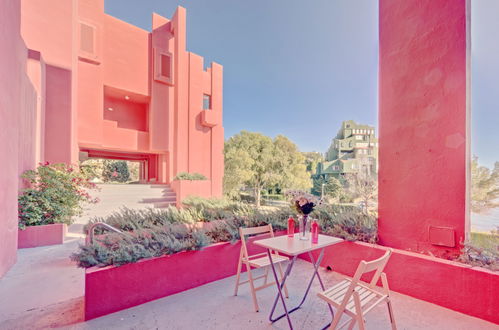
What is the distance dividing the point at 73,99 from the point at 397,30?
964cm

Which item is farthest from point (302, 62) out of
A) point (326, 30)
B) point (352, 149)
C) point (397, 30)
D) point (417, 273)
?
point (352, 149)

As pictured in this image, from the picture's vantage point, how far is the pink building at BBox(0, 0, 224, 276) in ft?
11.3

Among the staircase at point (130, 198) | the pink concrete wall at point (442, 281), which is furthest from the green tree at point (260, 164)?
the pink concrete wall at point (442, 281)

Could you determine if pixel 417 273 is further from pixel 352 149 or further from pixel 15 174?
pixel 352 149

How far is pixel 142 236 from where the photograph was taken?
110 inches

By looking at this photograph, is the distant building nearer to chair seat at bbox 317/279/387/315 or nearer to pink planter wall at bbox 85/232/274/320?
pink planter wall at bbox 85/232/274/320

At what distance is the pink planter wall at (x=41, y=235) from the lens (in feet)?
13.9

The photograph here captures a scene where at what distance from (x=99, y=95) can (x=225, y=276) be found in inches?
369

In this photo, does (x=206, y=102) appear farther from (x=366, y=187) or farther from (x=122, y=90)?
(x=366, y=187)

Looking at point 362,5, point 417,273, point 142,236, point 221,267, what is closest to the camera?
point 417,273

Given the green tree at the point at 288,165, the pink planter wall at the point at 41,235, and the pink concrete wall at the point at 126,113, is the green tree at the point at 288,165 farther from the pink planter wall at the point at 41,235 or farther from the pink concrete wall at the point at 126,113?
the pink planter wall at the point at 41,235

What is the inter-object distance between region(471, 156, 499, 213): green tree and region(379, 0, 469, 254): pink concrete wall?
290 centimetres

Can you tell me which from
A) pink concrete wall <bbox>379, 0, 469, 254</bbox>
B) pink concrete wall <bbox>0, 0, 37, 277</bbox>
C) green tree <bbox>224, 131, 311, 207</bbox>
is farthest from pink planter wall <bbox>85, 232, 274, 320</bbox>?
green tree <bbox>224, 131, 311, 207</bbox>

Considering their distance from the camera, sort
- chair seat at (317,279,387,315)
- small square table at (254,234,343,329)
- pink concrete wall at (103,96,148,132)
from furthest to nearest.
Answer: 1. pink concrete wall at (103,96,148,132)
2. small square table at (254,234,343,329)
3. chair seat at (317,279,387,315)
